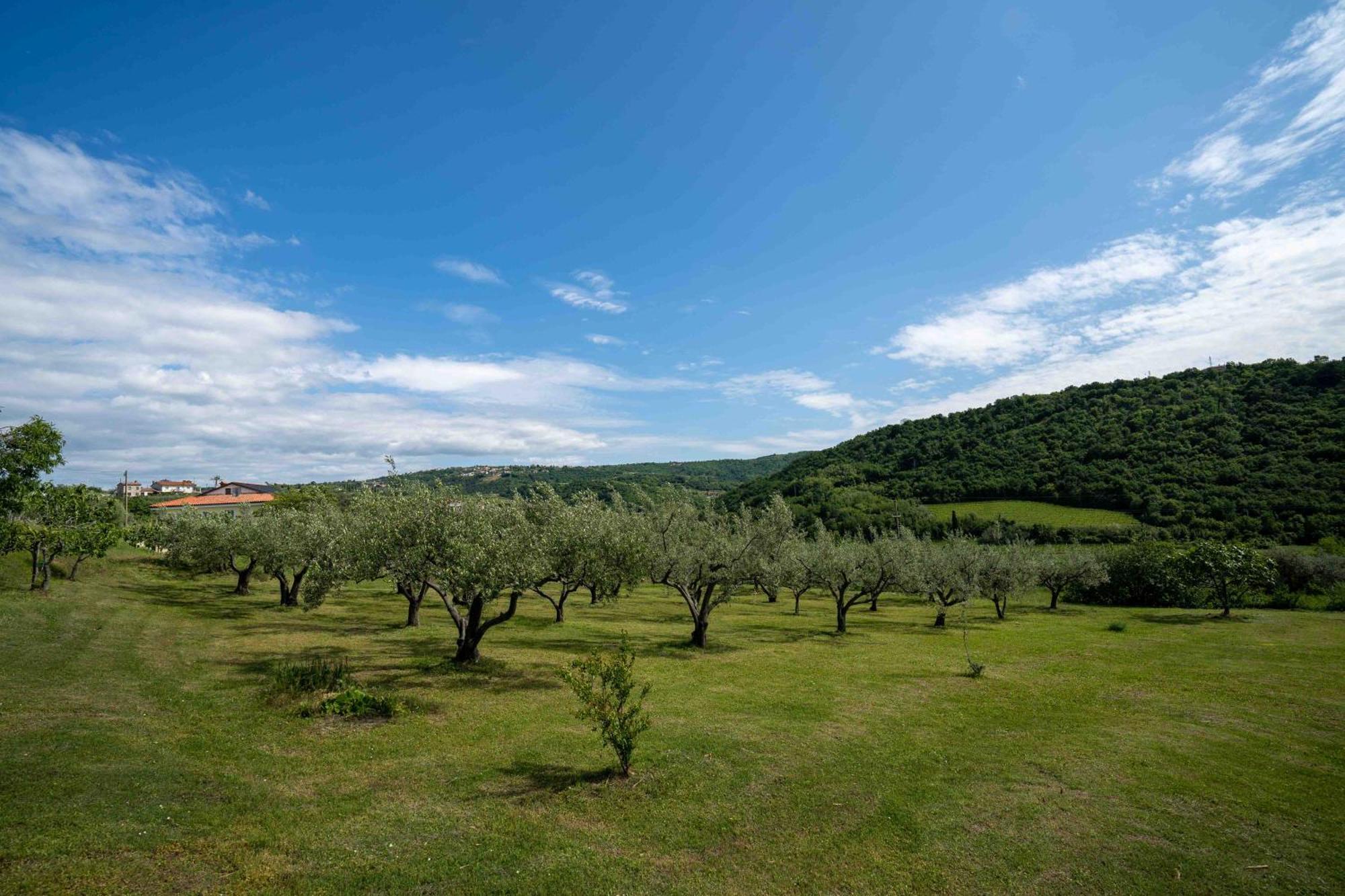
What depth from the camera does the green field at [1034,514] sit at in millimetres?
91225

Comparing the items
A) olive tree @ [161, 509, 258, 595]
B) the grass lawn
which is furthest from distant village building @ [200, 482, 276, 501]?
the grass lawn

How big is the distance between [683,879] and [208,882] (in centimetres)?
805

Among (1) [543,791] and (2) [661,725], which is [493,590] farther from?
(1) [543,791]

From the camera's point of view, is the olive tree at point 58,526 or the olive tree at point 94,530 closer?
the olive tree at point 58,526

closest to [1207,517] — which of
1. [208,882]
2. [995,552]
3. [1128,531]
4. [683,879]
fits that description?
[1128,531]

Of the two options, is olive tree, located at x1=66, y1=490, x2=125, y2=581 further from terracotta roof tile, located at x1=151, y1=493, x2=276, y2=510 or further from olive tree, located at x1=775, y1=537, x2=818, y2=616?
terracotta roof tile, located at x1=151, y1=493, x2=276, y2=510

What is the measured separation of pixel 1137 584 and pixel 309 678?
85.1 metres

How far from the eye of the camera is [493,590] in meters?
24.0

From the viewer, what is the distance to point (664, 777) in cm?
1534

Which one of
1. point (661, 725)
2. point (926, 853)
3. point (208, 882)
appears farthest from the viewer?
point (661, 725)

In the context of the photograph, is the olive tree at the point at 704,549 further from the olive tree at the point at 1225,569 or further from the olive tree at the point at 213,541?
the olive tree at the point at 1225,569

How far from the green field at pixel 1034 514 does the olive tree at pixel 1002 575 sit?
45.2m

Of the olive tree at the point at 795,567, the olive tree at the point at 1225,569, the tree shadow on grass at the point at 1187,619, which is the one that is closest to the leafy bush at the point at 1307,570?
the olive tree at the point at 1225,569

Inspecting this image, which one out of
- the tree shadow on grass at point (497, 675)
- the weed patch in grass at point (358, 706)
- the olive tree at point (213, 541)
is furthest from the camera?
the olive tree at point (213, 541)
